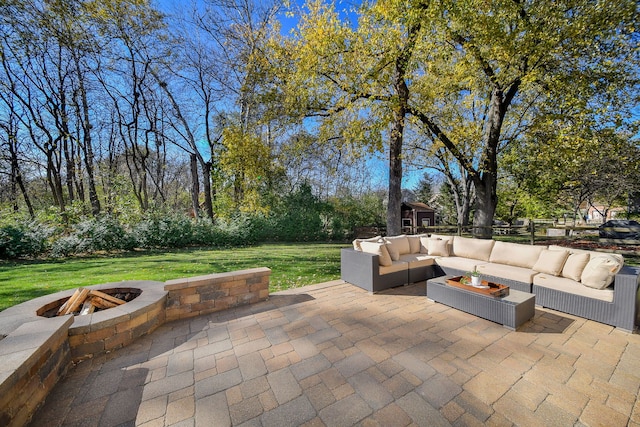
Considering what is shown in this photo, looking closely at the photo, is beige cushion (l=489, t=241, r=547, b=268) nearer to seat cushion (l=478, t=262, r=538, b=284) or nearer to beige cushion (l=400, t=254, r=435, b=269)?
seat cushion (l=478, t=262, r=538, b=284)

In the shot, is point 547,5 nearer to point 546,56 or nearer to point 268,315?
point 546,56

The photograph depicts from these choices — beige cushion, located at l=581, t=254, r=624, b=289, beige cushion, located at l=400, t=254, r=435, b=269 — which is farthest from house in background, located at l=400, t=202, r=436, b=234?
beige cushion, located at l=581, t=254, r=624, b=289

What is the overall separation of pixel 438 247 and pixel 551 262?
1.67 meters

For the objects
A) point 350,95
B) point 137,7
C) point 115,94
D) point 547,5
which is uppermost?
point 137,7

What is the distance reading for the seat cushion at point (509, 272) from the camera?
3.62m

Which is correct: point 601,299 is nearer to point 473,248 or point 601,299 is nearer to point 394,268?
point 473,248

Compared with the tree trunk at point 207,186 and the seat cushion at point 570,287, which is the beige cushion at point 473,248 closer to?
the seat cushion at point 570,287

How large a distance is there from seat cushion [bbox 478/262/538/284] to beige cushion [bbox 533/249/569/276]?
0.11 m

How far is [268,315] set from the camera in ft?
10.9

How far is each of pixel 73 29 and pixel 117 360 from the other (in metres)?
13.6

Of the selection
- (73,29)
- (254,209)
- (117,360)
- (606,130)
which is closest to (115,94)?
(73,29)

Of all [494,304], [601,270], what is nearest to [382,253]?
[494,304]

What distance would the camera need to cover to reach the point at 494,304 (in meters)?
3.01

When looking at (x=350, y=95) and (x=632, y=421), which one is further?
(x=350, y=95)
